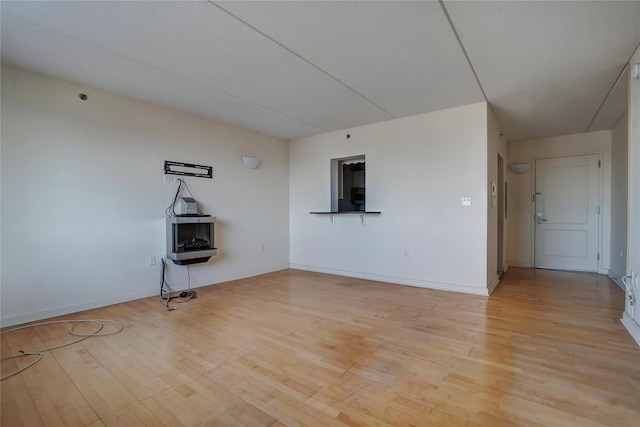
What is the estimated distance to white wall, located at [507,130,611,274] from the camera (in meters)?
5.13

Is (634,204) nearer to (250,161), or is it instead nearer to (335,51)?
(335,51)

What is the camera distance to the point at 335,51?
2.63m

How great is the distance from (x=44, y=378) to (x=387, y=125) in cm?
463

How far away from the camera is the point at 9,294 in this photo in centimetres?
286

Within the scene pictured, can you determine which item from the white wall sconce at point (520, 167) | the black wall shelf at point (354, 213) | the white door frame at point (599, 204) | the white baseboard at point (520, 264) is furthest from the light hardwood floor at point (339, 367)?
the white wall sconce at point (520, 167)

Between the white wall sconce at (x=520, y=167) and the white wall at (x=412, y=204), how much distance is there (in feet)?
8.08

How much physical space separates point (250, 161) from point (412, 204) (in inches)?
106

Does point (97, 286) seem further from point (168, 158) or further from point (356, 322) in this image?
point (356, 322)

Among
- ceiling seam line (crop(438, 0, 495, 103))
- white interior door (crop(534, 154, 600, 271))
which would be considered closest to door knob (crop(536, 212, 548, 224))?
white interior door (crop(534, 154, 600, 271))

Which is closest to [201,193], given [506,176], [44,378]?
[44,378]

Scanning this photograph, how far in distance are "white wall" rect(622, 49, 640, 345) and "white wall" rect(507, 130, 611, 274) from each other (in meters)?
3.07

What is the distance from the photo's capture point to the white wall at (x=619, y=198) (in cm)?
420

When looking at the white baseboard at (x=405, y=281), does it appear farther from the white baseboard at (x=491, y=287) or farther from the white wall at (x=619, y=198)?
the white wall at (x=619, y=198)

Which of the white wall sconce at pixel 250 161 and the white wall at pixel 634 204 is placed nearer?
the white wall at pixel 634 204
